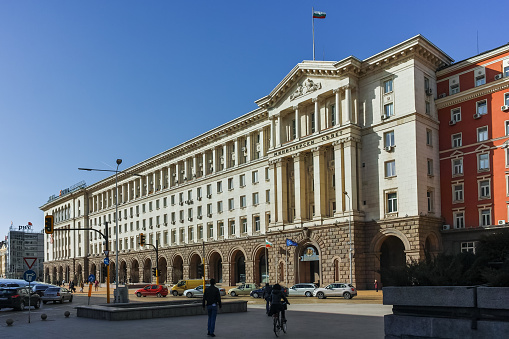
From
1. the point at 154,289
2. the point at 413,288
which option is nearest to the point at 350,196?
the point at 154,289

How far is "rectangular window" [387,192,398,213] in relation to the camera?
4816cm

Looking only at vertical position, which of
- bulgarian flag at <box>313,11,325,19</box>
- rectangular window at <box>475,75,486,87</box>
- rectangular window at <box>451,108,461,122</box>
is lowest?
rectangular window at <box>451,108,461,122</box>

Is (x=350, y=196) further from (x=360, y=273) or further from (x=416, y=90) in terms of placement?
(x=416, y=90)

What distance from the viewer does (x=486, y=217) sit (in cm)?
4472

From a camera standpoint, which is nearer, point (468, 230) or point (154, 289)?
point (468, 230)

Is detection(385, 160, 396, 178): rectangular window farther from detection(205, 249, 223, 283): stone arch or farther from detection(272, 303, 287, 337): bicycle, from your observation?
detection(272, 303, 287, 337): bicycle

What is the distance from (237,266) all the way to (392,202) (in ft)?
88.8

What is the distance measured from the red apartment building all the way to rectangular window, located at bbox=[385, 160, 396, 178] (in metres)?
4.52

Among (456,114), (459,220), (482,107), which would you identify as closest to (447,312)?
(459,220)

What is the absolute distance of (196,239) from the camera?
249 ft

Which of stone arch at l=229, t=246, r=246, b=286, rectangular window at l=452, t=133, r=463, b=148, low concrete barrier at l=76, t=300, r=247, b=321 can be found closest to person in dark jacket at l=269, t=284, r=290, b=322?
low concrete barrier at l=76, t=300, r=247, b=321

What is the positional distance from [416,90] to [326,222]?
49.5ft

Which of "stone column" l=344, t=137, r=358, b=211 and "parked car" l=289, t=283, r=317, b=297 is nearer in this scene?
"parked car" l=289, t=283, r=317, b=297

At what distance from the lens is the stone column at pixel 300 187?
181 ft
